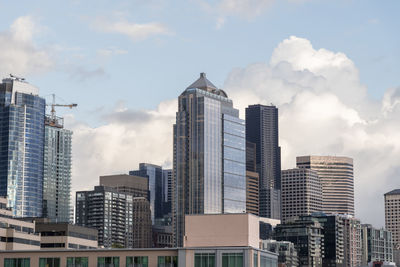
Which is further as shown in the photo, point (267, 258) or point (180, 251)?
point (267, 258)

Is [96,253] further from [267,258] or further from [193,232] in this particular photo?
[267,258]

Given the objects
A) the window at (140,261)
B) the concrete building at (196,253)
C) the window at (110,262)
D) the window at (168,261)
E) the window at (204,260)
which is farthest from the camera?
the window at (110,262)

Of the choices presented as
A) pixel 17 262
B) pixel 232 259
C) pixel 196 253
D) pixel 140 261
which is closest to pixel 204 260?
pixel 196 253

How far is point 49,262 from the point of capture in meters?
129

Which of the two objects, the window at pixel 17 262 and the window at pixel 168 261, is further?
the window at pixel 17 262

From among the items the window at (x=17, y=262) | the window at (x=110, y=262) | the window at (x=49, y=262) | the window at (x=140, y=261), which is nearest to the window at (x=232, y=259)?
the window at (x=140, y=261)

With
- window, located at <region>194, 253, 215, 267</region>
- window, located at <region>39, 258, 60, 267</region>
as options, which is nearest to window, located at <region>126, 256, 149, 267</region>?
window, located at <region>194, 253, 215, 267</region>

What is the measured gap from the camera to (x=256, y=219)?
431 feet

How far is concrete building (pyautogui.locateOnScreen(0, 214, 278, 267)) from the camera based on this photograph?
407ft

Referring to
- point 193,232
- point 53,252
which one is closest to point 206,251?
point 193,232

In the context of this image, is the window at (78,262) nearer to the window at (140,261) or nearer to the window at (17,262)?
the window at (17,262)

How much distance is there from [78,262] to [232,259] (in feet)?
70.2

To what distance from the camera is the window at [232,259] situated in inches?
4860

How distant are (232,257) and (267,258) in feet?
35.7
